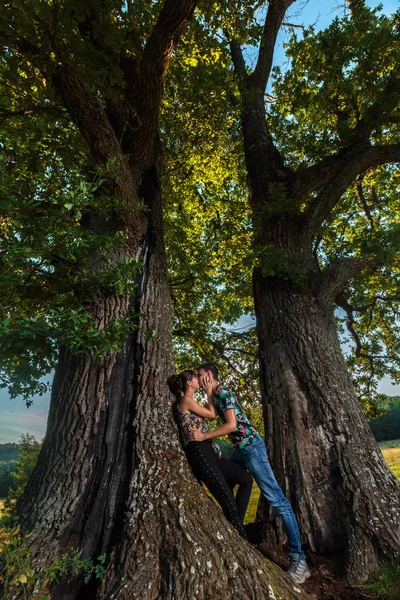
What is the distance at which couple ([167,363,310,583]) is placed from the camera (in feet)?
11.4

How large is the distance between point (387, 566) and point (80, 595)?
299 cm

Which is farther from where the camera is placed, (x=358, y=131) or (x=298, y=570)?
(x=358, y=131)

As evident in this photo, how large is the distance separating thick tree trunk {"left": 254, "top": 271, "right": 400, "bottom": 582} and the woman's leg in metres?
0.68

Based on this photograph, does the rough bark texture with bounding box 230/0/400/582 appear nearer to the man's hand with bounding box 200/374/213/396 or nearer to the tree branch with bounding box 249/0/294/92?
the man's hand with bounding box 200/374/213/396

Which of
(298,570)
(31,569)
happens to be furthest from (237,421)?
(31,569)

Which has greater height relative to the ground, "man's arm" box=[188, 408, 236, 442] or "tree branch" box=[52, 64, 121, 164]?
"tree branch" box=[52, 64, 121, 164]

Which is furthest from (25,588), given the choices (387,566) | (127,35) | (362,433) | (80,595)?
(127,35)

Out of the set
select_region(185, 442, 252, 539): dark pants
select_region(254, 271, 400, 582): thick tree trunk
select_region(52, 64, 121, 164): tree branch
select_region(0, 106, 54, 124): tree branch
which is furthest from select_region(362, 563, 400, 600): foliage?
select_region(0, 106, 54, 124): tree branch

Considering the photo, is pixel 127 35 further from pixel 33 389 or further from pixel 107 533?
pixel 107 533

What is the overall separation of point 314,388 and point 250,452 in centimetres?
146

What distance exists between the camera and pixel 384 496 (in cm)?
376

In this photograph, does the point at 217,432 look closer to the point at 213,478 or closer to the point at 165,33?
the point at 213,478

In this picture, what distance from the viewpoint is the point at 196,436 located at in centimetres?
357

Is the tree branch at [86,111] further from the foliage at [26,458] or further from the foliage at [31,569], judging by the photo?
the foliage at [26,458]
